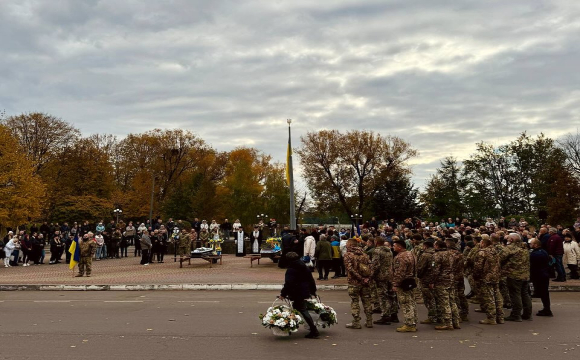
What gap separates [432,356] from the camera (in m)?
8.46

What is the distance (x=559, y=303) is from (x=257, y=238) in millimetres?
18984

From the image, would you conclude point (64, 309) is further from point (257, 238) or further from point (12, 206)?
point (12, 206)

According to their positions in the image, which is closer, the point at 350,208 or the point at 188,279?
the point at 188,279

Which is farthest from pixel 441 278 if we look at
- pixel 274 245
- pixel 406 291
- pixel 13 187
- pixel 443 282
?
pixel 13 187

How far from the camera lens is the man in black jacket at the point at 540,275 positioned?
12477 mm

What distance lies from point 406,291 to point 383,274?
3.56ft

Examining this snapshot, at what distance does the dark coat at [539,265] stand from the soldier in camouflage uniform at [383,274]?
3.74 m

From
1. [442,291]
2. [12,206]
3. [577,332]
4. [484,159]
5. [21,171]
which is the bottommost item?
[577,332]

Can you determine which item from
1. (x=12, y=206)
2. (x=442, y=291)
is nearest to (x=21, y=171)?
(x=12, y=206)

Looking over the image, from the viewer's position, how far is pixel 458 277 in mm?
11633

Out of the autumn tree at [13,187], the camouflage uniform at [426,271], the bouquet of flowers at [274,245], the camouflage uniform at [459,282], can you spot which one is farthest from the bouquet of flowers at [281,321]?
the autumn tree at [13,187]

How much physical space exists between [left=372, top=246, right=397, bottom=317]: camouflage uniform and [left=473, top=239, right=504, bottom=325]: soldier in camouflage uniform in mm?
1849

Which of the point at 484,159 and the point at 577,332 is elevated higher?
the point at 484,159

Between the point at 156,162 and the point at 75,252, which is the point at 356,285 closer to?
the point at 75,252
